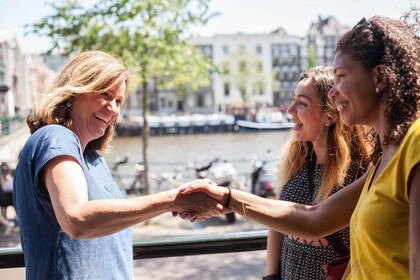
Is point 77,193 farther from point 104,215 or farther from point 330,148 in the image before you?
point 330,148

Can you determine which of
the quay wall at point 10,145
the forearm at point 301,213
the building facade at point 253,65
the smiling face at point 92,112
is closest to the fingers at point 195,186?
the forearm at point 301,213

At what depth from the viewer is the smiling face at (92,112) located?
165 cm

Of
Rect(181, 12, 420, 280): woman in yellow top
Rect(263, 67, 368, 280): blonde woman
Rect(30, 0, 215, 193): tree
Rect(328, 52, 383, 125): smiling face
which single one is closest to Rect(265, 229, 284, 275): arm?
Rect(263, 67, 368, 280): blonde woman

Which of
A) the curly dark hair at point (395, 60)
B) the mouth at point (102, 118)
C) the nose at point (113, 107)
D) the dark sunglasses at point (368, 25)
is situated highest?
the dark sunglasses at point (368, 25)

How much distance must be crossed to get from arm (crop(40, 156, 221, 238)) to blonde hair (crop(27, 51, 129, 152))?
0.24m

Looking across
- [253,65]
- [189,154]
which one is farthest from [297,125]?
[253,65]

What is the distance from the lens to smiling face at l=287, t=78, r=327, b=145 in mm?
1979

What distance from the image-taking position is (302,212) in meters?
1.69

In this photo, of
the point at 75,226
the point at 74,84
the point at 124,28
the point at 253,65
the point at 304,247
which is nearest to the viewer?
the point at 75,226

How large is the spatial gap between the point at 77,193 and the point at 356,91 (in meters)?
0.82

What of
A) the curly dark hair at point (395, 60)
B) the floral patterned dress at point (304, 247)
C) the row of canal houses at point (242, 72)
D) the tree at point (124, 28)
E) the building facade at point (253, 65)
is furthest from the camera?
the row of canal houses at point (242, 72)

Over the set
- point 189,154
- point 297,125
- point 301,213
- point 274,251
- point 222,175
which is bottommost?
point 189,154

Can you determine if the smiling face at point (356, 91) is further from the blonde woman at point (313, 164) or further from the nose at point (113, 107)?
the nose at point (113, 107)

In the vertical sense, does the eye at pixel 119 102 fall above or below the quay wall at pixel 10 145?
above
